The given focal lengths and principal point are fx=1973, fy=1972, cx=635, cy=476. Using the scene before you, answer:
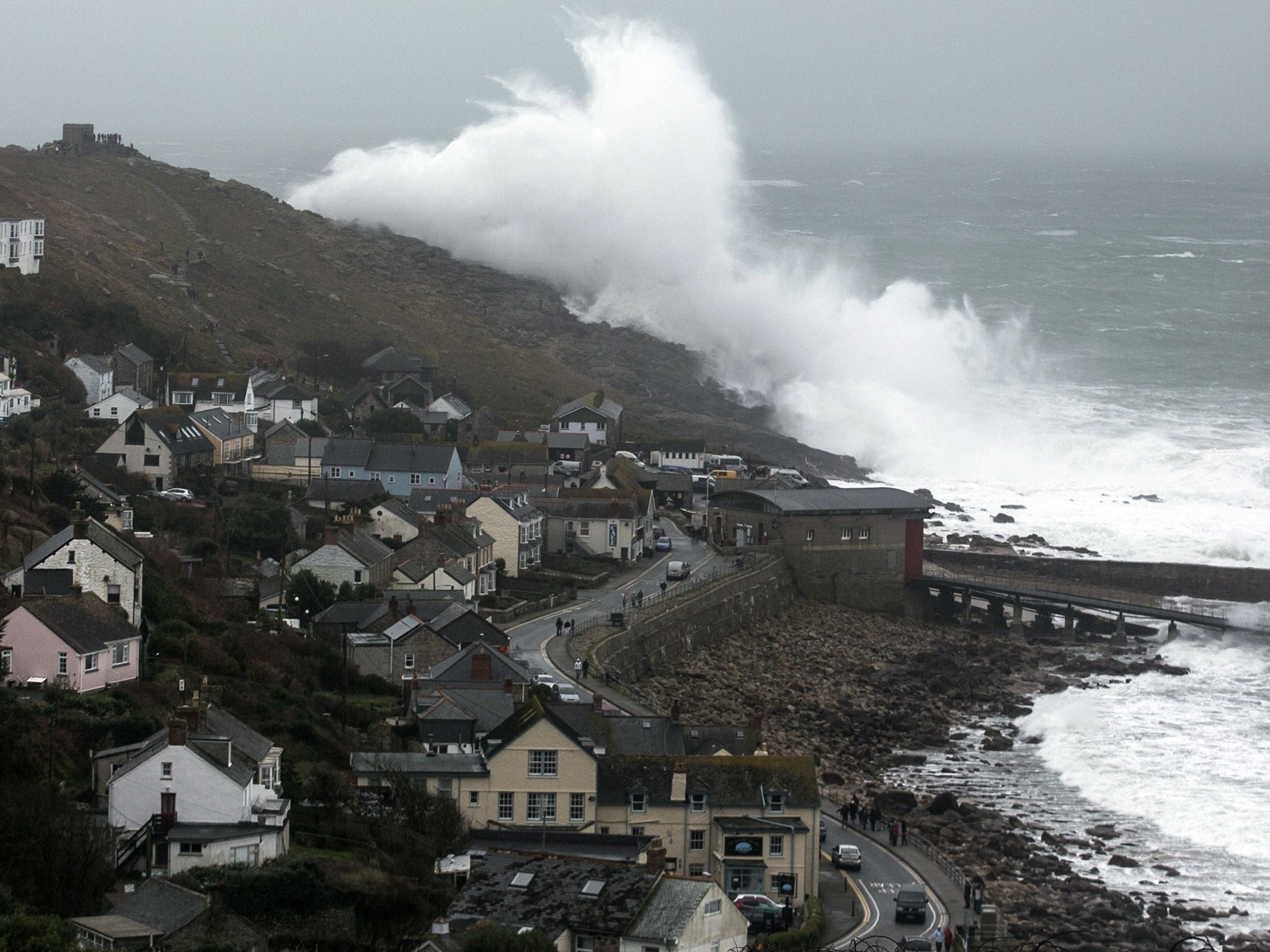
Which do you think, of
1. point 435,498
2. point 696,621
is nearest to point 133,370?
point 435,498

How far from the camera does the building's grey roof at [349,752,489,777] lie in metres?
21.7

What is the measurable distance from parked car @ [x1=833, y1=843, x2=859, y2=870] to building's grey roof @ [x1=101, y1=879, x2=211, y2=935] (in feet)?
27.2

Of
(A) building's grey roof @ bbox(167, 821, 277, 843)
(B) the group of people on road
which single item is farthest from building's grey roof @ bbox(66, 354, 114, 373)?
(A) building's grey roof @ bbox(167, 821, 277, 843)

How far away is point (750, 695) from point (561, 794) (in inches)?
470

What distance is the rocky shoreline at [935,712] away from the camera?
22.5 m

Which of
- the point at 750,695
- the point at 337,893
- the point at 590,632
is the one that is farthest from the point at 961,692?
the point at 337,893

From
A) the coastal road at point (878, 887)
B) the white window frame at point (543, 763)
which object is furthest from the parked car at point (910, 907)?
the white window frame at point (543, 763)

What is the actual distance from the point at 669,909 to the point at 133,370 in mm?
37152

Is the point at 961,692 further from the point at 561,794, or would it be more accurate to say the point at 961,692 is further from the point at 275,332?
the point at 275,332

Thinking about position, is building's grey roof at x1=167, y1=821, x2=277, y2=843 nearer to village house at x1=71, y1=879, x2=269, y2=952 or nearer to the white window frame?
village house at x1=71, y1=879, x2=269, y2=952

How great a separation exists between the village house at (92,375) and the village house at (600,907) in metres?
33.3

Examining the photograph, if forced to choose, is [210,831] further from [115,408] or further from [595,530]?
[115,408]

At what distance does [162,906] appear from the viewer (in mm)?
16203

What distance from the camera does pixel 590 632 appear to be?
33250 mm
